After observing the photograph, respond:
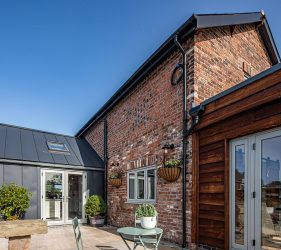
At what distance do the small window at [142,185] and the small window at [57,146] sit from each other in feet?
11.9

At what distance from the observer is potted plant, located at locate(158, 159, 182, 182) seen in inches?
233

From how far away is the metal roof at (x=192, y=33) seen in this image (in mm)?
5895

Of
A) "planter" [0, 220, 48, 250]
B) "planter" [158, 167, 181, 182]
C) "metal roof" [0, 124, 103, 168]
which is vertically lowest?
"planter" [0, 220, 48, 250]

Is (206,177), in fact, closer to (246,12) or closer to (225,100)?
(225,100)

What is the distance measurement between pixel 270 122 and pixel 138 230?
9.05 ft

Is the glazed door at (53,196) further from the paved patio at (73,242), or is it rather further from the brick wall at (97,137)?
the brick wall at (97,137)

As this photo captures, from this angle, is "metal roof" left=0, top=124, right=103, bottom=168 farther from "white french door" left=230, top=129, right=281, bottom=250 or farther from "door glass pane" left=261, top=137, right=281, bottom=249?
"door glass pane" left=261, top=137, right=281, bottom=249

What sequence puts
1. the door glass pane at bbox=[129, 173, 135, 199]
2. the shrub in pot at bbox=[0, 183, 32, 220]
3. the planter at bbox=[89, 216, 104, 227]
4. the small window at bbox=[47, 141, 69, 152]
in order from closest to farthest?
the shrub in pot at bbox=[0, 183, 32, 220], the door glass pane at bbox=[129, 173, 135, 199], the planter at bbox=[89, 216, 104, 227], the small window at bbox=[47, 141, 69, 152]

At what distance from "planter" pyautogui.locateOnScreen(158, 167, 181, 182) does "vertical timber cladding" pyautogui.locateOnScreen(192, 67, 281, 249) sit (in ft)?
1.56

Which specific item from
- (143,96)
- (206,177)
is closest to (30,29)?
(143,96)

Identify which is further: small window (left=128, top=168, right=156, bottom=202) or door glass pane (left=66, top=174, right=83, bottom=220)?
door glass pane (left=66, top=174, right=83, bottom=220)

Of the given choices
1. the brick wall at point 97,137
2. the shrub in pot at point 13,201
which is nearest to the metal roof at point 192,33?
the brick wall at point 97,137

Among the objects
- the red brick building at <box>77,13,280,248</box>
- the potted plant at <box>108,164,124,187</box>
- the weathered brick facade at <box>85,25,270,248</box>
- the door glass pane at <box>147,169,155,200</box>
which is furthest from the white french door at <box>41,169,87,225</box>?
the door glass pane at <box>147,169,155,200</box>

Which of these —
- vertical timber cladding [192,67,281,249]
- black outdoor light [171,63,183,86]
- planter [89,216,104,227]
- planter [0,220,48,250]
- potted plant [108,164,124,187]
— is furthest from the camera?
planter [89,216,104,227]
